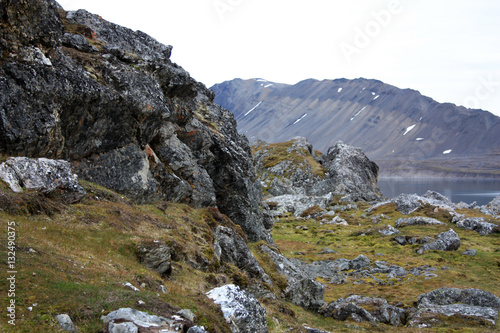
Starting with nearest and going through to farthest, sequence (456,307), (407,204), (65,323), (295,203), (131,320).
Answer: (65,323)
(131,320)
(456,307)
(407,204)
(295,203)

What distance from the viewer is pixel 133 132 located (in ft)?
97.0

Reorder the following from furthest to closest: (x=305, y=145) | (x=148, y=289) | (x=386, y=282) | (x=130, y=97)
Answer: (x=305, y=145) < (x=386, y=282) < (x=130, y=97) < (x=148, y=289)

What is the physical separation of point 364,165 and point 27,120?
120610 mm

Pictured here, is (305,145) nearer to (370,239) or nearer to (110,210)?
(370,239)

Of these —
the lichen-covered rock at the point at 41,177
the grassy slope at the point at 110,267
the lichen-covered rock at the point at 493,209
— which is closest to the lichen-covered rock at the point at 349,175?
the lichen-covered rock at the point at 493,209

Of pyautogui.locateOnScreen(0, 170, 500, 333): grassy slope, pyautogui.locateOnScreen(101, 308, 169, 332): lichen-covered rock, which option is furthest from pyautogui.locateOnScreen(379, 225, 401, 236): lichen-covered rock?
pyautogui.locateOnScreen(101, 308, 169, 332): lichen-covered rock

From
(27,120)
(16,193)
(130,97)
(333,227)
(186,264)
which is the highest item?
(130,97)

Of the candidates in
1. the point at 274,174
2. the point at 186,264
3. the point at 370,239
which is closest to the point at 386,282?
the point at 370,239

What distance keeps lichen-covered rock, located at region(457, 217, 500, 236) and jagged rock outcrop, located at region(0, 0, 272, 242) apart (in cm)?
4623

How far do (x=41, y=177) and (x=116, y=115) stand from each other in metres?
10.2

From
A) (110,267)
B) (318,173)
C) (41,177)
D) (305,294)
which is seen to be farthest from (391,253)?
(318,173)

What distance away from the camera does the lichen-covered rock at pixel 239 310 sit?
15.3m

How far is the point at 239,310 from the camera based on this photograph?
15.7 meters

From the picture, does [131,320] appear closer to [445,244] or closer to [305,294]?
[305,294]
